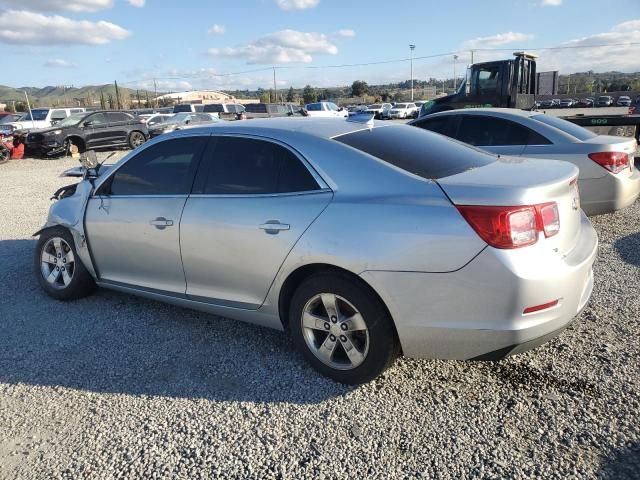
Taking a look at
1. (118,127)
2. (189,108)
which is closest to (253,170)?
(118,127)

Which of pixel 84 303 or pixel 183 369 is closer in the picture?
pixel 183 369

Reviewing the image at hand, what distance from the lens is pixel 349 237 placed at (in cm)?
285

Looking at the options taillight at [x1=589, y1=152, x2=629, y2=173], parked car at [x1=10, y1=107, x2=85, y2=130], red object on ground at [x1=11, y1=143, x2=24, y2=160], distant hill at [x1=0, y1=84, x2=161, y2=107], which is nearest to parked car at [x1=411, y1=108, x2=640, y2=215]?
taillight at [x1=589, y1=152, x2=629, y2=173]

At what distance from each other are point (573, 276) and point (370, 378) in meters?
1.28

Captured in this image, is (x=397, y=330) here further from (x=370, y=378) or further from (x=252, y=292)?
(x=252, y=292)

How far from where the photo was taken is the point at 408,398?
2.96m

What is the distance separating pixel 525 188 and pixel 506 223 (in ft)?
0.85

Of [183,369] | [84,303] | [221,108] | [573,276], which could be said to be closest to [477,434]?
[573,276]

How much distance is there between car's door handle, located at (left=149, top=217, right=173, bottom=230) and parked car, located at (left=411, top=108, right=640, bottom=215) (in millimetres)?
4746

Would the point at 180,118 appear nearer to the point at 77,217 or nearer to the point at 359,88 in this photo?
the point at 77,217

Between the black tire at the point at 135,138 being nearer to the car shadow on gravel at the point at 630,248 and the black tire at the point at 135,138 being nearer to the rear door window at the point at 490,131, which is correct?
the rear door window at the point at 490,131

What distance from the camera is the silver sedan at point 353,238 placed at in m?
2.61

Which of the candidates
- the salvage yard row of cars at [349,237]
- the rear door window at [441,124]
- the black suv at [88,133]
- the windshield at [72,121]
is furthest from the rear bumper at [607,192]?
the windshield at [72,121]

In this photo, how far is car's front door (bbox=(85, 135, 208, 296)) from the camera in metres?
3.75
